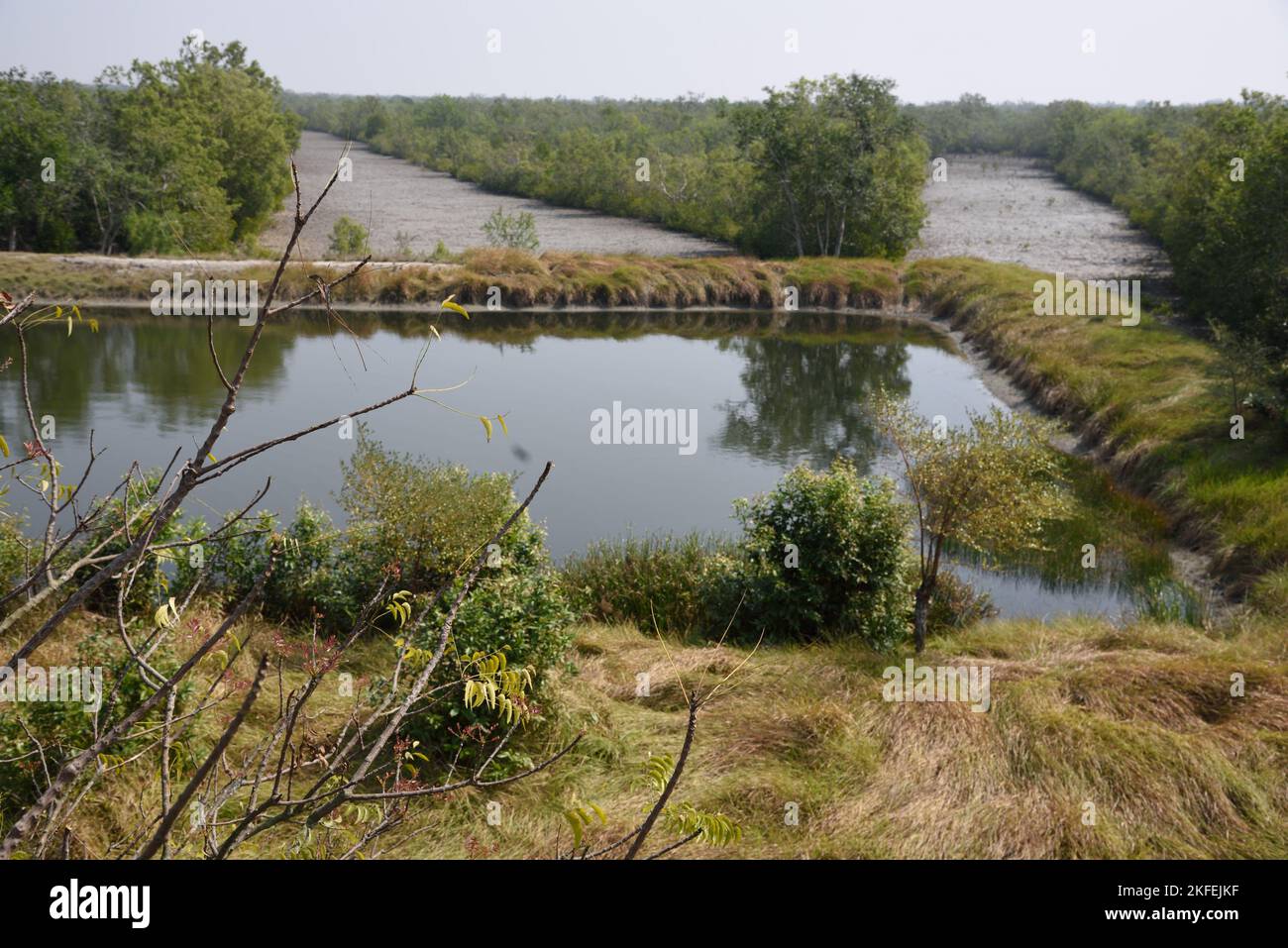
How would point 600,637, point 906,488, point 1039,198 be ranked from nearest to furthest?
point 600,637 < point 906,488 < point 1039,198

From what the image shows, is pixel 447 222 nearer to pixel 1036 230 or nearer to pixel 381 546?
pixel 1036 230

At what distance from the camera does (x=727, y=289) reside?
29.0 m

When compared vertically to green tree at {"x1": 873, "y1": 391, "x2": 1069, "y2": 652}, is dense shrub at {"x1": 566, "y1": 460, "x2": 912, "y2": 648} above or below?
below

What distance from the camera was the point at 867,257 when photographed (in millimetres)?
32062

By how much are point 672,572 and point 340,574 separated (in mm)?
3039

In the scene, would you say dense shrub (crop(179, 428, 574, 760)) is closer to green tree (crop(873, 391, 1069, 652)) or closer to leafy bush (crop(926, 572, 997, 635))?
green tree (crop(873, 391, 1069, 652))

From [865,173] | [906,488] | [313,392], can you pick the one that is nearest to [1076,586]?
[906,488]

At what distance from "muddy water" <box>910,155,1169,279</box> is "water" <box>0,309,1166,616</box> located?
8.91m

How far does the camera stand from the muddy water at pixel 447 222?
34.1m

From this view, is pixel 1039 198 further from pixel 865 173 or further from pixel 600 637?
pixel 600 637

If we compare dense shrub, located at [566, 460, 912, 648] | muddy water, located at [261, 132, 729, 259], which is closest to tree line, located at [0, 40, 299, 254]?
muddy water, located at [261, 132, 729, 259]

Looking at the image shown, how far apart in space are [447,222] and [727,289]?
14800 millimetres

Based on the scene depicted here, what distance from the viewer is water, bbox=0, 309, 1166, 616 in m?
12.5

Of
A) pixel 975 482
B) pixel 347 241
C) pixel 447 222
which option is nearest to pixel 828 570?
pixel 975 482
